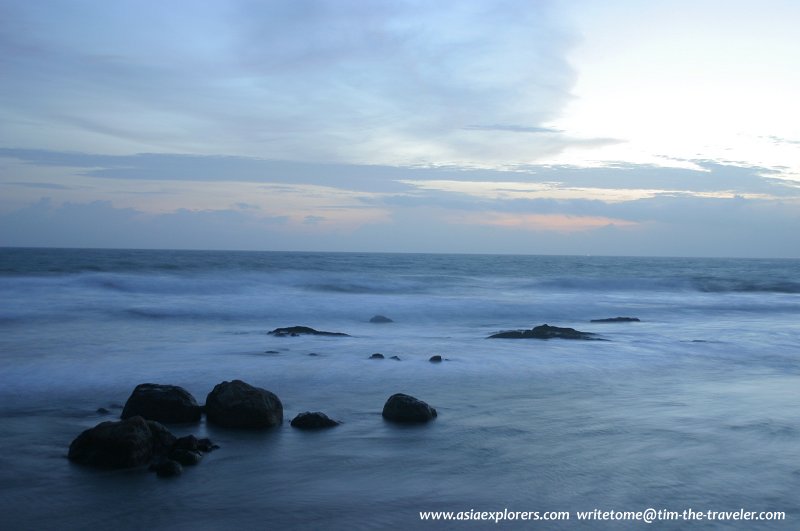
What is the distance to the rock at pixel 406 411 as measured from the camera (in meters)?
9.44

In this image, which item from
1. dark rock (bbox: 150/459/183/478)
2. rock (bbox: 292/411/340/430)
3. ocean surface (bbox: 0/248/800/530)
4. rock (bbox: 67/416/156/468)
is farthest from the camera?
rock (bbox: 292/411/340/430)

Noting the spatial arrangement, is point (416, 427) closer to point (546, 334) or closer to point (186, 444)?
point (186, 444)

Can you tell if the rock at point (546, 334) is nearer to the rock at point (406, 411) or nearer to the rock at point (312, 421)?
the rock at point (406, 411)

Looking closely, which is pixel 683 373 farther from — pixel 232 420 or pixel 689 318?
pixel 689 318

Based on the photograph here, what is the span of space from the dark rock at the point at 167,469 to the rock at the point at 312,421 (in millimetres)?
2122

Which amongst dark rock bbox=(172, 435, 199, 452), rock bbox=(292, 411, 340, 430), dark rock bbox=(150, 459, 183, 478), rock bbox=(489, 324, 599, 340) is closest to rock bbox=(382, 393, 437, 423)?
rock bbox=(292, 411, 340, 430)

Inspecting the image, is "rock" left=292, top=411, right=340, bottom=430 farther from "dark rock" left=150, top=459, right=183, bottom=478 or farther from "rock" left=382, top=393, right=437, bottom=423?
"dark rock" left=150, top=459, right=183, bottom=478

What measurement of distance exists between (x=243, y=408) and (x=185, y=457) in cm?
163

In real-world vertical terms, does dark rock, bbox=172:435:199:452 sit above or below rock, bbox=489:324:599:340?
below

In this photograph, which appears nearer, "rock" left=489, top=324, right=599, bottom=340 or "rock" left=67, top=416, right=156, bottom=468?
"rock" left=67, top=416, right=156, bottom=468

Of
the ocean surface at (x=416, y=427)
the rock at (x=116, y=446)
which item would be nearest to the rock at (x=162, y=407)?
the ocean surface at (x=416, y=427)

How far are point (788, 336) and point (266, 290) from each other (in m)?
27.5

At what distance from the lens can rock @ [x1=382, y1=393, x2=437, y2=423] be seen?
A: 944cm

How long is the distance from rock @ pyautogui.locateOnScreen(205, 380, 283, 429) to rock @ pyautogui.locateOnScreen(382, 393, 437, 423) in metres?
1.46
